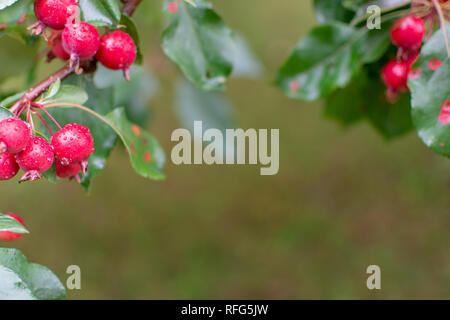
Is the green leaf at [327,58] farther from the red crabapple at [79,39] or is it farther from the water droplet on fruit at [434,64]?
the red crabapple at [79,39]

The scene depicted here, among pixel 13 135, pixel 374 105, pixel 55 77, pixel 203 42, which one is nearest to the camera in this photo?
Answer: pixel 13 135

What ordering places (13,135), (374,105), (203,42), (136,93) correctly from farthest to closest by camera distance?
(136,93)
(374,105)
(203,42)
(13,135)

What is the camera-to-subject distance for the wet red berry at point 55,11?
463 mm

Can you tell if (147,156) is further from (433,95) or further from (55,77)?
(433,95)

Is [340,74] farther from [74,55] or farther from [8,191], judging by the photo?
[8,191]

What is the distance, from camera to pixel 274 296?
1.36 meters

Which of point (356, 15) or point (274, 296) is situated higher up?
point (356, 15)

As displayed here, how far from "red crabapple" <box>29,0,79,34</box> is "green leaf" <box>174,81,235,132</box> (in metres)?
0.63

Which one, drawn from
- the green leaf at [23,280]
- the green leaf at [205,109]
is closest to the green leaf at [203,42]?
the green leaf at [23,280]

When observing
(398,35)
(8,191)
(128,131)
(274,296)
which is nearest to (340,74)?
(398,35)

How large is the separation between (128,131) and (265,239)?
3.11 ft

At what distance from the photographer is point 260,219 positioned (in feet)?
4.91

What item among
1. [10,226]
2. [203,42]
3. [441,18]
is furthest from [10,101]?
[441,18]

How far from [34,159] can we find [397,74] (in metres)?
0.41
